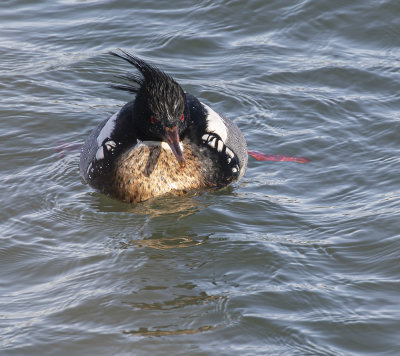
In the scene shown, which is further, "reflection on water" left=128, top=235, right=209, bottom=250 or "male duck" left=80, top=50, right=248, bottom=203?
"male duck" left=80, top=50, right=248, bottom=203

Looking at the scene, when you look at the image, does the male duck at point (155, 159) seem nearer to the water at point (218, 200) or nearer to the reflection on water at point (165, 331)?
the water at point (218, 200)

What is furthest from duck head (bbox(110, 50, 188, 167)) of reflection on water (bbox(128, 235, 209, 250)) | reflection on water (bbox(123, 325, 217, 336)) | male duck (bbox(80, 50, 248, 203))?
reflection on water (bbox(123, 325, 217, 336))

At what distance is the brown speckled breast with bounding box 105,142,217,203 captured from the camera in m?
6.96

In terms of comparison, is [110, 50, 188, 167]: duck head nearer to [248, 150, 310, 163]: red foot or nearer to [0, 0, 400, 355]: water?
[0, 0, 400, 355]: water

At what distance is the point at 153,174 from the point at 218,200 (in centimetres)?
63

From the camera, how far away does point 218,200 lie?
6.94 meters

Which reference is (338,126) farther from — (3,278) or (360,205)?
(3,278)

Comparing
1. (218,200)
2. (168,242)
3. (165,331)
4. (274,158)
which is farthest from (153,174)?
(165,331)

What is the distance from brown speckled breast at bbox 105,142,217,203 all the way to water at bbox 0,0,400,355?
0.13m

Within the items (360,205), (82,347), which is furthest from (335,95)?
(82,347)

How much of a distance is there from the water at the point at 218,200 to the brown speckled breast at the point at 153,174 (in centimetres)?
13

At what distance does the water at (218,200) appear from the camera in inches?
194

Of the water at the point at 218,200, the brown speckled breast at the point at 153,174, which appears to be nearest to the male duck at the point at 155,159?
the brown speckled breast at the point at 153,174

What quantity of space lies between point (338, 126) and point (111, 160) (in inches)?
97.8
